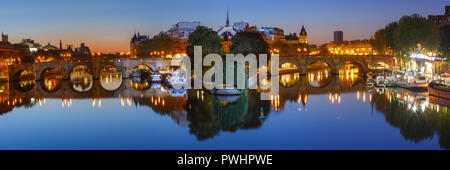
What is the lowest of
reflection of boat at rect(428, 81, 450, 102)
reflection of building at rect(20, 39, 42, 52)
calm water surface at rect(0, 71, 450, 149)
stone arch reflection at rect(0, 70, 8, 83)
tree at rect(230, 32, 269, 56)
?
calm water surface at rect(0, 71, 450, 149)

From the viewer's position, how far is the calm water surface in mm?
19469

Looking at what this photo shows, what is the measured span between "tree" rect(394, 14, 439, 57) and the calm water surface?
15392 mm

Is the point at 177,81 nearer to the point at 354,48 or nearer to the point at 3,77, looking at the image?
the point at 3,77

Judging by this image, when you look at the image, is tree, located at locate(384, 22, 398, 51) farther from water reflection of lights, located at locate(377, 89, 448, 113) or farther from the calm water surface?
the calm water surface

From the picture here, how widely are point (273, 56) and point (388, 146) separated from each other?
51.0m

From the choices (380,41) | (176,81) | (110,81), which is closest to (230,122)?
(176,81)

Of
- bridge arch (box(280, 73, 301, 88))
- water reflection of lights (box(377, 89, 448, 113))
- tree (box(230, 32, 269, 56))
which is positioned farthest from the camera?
tree (box(230, 32, 269, 56))

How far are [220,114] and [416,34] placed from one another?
36323 mm

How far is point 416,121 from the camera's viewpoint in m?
24.2

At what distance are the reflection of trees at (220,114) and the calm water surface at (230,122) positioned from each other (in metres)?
0.06

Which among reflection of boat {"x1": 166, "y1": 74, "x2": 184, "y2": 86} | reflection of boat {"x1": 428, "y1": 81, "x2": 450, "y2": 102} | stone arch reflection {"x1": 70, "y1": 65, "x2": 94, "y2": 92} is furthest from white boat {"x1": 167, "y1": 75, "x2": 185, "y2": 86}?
reflection of boat {"x1": 428, "y1": 81, "x2": 450, "y2": 102}

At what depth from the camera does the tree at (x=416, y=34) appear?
167ft
